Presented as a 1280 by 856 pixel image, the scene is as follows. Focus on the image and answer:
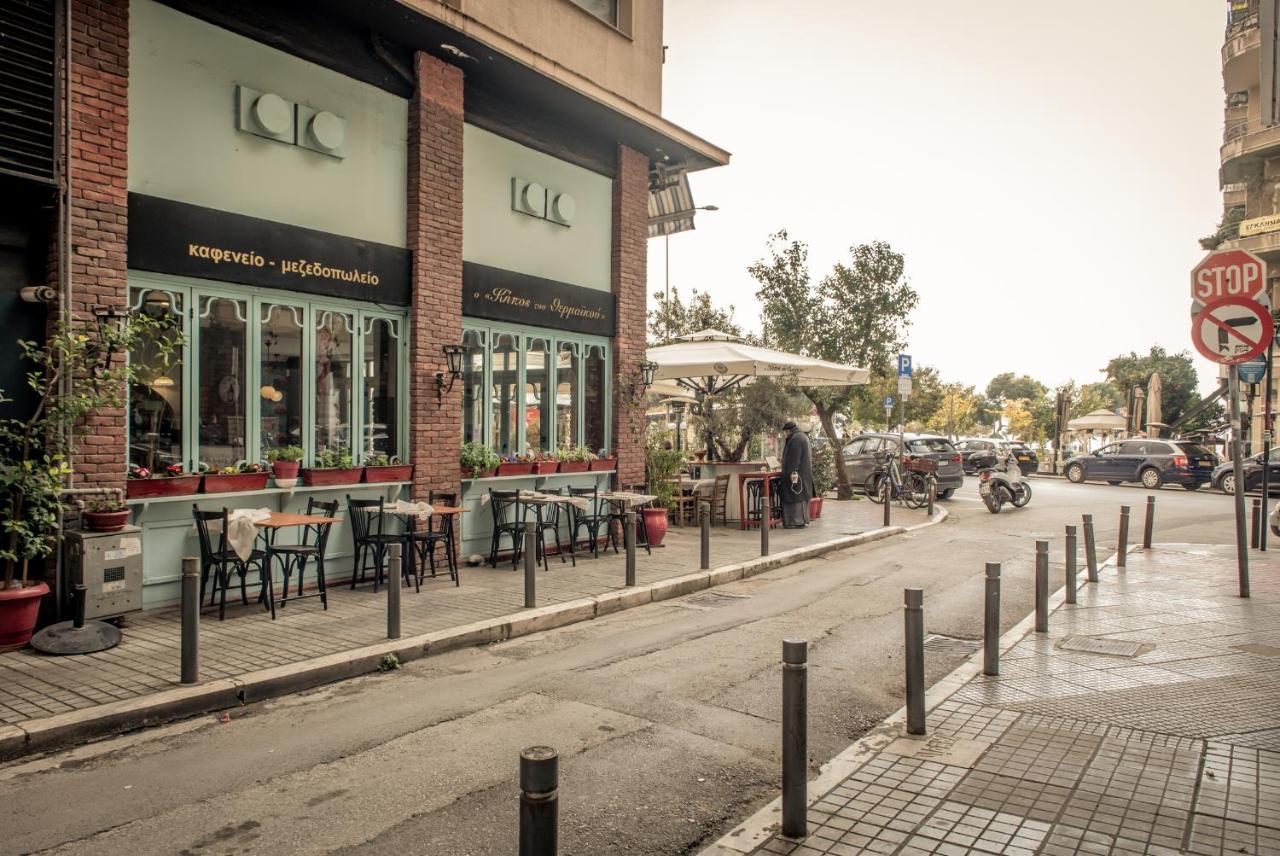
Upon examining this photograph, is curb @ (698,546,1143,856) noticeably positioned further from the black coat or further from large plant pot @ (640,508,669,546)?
the black coat

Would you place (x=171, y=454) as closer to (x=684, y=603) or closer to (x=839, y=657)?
(x=684, y=603)

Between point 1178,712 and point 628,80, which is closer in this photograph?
point 1178,712

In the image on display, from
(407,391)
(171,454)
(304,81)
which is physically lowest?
(171,454)

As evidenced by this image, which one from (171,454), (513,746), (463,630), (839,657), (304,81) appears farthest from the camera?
(304,81)

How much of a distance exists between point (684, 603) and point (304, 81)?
23.7ft

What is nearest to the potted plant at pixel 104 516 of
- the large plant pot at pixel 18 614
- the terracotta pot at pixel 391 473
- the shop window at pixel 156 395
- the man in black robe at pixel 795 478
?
the large plant pot at pixel 18 614

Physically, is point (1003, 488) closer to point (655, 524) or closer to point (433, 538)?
point (655, 524)

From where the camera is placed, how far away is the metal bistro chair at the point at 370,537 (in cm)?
949

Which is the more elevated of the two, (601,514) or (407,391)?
(407,391)

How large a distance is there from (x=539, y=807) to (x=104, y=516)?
640 centimetres

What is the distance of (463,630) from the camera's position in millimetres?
7586

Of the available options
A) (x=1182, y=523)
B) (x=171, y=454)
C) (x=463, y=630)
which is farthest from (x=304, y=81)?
(x=1182, y=523)

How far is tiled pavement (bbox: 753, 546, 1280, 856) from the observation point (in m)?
3.79

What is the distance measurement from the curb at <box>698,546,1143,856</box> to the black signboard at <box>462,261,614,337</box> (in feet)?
24.5
